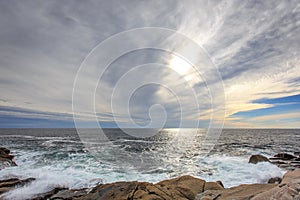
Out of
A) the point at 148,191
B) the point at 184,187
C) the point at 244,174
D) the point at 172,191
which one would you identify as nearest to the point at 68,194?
the point at 148,191

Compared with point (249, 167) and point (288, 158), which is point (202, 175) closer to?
point (249, 167)

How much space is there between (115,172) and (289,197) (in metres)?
13.9

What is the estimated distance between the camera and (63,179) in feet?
41.4

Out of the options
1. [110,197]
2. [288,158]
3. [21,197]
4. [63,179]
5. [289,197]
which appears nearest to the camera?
[289,197]

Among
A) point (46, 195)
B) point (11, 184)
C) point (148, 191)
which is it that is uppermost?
point (148, 191)

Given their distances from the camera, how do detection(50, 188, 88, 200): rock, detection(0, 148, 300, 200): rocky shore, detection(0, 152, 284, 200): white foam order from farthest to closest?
detection(0, 152, 284, 200): white foam < detection(50, 188, 88, 200): rock < detection(0, 148, 300, 200): rocky shore

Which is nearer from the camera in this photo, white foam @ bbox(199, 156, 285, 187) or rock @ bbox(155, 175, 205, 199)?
rock @ bbox(155, 175, 205, 199)

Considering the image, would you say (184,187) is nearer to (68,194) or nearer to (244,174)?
(68,194)

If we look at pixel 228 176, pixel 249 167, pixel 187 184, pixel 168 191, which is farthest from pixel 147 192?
pixel 249 167

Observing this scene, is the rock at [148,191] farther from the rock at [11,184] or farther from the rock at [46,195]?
the rock at [11,184]

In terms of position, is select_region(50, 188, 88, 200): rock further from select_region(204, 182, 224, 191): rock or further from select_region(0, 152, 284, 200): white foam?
select_region(204, 182, 224, 191): rock

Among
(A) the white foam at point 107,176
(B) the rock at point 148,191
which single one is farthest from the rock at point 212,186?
(A) the white foam at point 107,176

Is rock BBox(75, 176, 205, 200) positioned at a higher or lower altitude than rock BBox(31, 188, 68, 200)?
higher

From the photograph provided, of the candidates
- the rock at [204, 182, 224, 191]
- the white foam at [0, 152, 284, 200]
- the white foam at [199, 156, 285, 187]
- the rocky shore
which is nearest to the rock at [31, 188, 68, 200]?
the rocky shore
